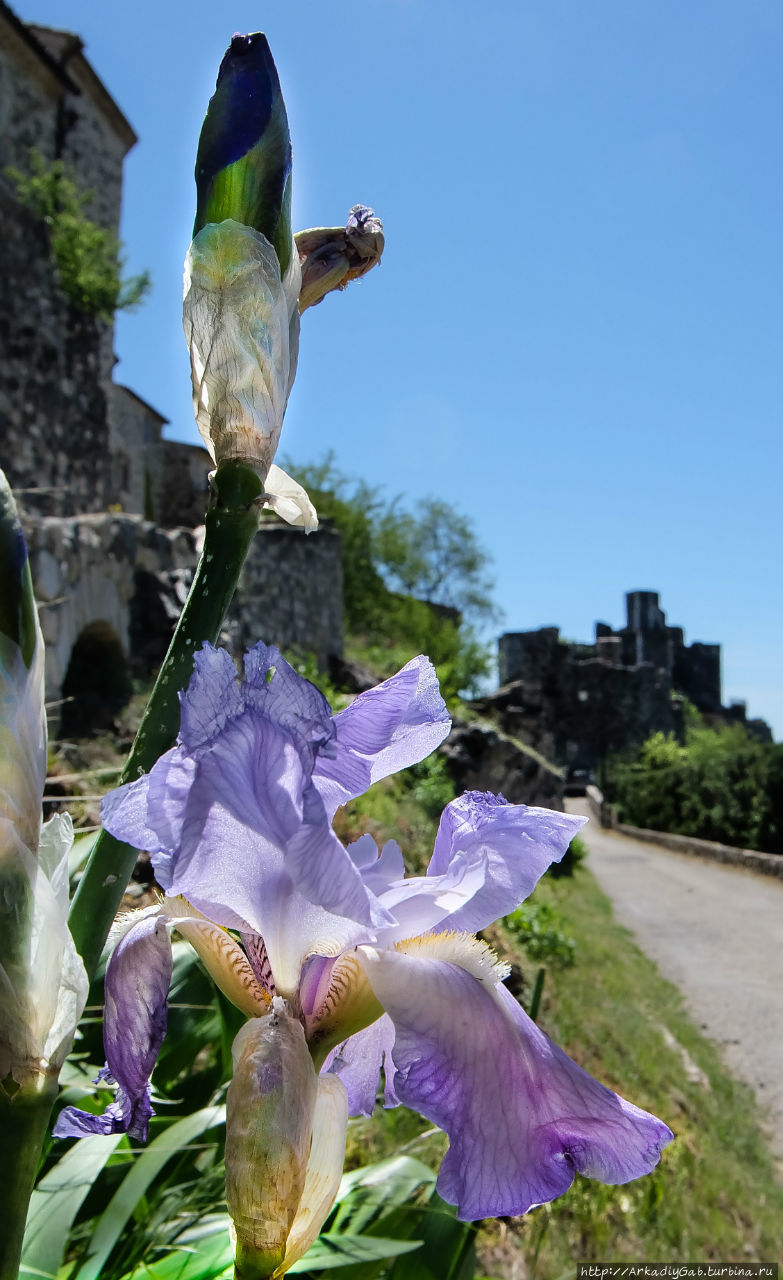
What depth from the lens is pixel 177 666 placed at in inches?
21.0

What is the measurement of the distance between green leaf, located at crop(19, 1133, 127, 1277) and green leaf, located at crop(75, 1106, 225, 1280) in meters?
0.04

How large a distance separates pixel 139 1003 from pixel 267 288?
0.43 meters

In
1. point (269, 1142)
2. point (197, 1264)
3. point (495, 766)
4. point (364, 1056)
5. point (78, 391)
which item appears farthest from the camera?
point (78, 391)

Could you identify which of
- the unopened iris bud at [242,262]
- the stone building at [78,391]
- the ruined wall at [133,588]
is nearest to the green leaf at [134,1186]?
the unopened iris bud at [242,262]

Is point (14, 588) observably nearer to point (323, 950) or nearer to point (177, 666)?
point (177, 666)

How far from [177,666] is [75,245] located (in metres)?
12.5

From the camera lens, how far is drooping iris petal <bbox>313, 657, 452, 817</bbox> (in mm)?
533

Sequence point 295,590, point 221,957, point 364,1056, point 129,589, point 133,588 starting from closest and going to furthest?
1. point 221,957
2. point 364,1056
3. point 129,589
4. point 133,588
5. point 295,590

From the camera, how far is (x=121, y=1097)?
20.1 inches

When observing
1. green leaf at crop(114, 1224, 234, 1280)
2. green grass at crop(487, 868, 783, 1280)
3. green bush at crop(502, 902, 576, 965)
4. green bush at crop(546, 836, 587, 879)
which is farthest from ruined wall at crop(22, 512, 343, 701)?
green bush at crop(546, 836, 587, 879)

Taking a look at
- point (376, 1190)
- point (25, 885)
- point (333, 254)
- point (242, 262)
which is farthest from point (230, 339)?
point (376, 1190)

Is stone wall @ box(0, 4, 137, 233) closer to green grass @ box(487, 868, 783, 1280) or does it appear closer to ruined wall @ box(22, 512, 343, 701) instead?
ruined wall @ box(22, 512, 343, 701)

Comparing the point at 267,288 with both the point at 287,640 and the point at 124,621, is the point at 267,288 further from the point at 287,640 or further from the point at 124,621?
the point at 287,640

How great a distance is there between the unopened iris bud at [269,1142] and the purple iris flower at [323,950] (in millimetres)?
53
